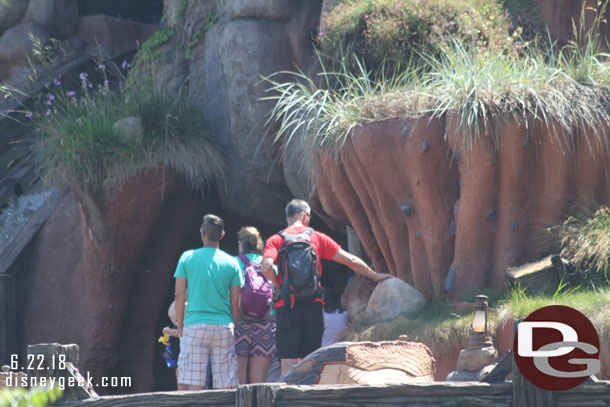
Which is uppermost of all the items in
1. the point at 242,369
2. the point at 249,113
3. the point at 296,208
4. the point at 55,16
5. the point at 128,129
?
the point at 55,16

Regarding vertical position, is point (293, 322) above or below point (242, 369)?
above

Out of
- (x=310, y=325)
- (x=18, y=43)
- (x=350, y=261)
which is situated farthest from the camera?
(x=18, y=43)

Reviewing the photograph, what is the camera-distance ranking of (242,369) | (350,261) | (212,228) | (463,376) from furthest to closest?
(242,369), (350,261), (212,228), (463,376)

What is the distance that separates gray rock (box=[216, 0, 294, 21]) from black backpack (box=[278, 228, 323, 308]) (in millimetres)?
5070

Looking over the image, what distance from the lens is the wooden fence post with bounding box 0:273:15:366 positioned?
11297 mm

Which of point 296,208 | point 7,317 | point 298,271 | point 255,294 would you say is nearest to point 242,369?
point 255,294

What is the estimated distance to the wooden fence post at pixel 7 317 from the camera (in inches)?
445

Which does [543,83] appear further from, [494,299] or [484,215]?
[494,299]

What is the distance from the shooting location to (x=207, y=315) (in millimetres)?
6215

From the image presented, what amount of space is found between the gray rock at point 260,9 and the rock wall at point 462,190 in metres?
3.07

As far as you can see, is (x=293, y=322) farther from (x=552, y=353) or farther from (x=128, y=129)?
(x=128, y=129)

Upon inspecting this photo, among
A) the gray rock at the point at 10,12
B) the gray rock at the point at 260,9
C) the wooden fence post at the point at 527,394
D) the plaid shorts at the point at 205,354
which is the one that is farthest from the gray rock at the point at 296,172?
the gray rock at the point at 10,12

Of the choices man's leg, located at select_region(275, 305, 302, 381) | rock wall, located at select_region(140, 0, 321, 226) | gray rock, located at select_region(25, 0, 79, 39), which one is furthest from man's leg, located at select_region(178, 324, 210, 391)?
gray rock, located at select_region(25, 0, 79, 39)

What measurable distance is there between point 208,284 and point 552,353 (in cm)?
262
